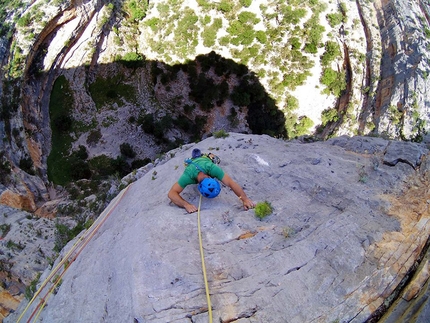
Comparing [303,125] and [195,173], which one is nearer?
[195,173]

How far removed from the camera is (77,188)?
69.4 ft

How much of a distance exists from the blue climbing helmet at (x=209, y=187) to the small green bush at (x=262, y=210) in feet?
3.28

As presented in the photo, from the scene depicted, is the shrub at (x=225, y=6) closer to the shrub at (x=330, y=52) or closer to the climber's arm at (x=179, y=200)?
the shrub at (x=330, y=52)

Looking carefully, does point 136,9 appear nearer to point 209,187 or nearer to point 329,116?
point 329,116

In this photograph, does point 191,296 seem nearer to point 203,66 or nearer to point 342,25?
point 203,66

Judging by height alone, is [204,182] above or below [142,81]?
below

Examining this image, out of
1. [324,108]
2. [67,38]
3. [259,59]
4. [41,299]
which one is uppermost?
[67,38]

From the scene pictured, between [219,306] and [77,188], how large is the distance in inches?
717

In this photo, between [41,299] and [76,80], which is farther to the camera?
[76,80]

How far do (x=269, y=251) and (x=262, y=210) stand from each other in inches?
43.9

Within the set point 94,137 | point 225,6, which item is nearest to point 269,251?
point 94,137

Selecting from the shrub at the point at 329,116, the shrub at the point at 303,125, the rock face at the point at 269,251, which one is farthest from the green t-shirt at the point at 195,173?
the shrub at the point at 329,116

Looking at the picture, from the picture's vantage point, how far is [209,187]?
7.28m

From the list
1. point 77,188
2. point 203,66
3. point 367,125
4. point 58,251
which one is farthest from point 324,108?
point 58,251
